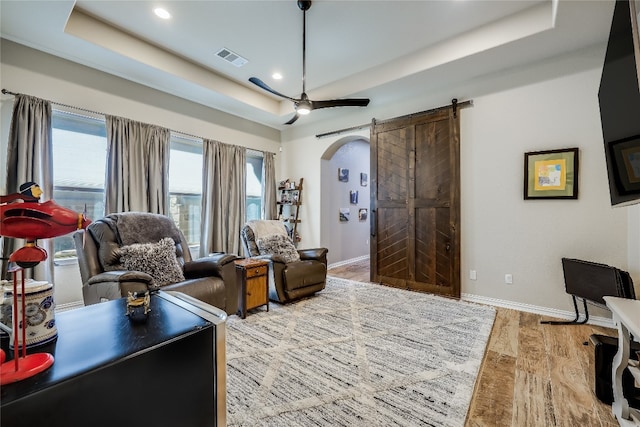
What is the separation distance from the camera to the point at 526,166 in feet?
10.5

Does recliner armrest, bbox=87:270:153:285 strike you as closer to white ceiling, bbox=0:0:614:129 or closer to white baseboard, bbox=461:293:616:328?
white ceiling, bbox=0:0:614:129

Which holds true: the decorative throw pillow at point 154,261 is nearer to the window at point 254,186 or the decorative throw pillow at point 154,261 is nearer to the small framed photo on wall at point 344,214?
the window at point 254,186

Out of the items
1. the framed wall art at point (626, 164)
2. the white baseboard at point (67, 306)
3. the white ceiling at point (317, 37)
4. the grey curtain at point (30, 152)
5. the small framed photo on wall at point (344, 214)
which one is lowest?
the white baseboard at point (67, 306)

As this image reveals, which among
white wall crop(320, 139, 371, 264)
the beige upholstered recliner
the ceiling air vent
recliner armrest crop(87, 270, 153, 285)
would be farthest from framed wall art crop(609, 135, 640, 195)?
white wall crop(320, 139, 371, 264)

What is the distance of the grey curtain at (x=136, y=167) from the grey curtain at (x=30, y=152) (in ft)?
1.73

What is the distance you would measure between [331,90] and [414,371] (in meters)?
3.79

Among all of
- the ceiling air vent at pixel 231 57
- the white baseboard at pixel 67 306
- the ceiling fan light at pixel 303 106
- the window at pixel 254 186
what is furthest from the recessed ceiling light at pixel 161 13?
the white baseboard at pixel 67 306

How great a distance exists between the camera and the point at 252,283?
3.00 m

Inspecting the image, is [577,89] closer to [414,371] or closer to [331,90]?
[331,90]

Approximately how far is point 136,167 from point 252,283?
2.18 meters

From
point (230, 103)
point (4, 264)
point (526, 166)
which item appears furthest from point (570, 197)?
point (4, 264)

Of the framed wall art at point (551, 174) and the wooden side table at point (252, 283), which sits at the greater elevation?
the framed wall art at point (551, 174)

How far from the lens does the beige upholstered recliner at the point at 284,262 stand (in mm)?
3324

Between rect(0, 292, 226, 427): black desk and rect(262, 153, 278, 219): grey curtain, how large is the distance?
4.09 meters
